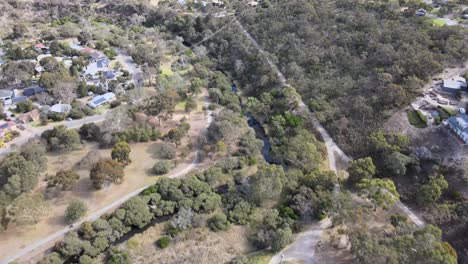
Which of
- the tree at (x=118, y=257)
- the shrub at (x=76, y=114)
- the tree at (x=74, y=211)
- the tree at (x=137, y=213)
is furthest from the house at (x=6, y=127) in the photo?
the tree at (x=118, y=257)

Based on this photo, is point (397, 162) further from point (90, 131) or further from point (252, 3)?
point (252, 3)

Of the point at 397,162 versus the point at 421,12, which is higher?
the point at 421,12

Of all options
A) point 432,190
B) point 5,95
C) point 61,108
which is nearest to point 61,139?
point 61,108

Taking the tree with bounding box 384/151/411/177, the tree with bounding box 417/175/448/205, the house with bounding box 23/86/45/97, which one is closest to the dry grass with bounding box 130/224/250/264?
the tree with bounding box 384/151/411/177

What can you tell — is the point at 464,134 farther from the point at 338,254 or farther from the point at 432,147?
the point at 338,254

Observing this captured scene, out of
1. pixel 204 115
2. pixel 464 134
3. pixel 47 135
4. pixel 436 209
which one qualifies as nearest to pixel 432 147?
pixel 464 134

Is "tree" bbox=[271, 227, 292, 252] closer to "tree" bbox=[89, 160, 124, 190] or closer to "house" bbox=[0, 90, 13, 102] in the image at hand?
"tree" bbox=[89, 160, 124, 190]

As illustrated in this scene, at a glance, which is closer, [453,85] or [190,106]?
[453,85]
